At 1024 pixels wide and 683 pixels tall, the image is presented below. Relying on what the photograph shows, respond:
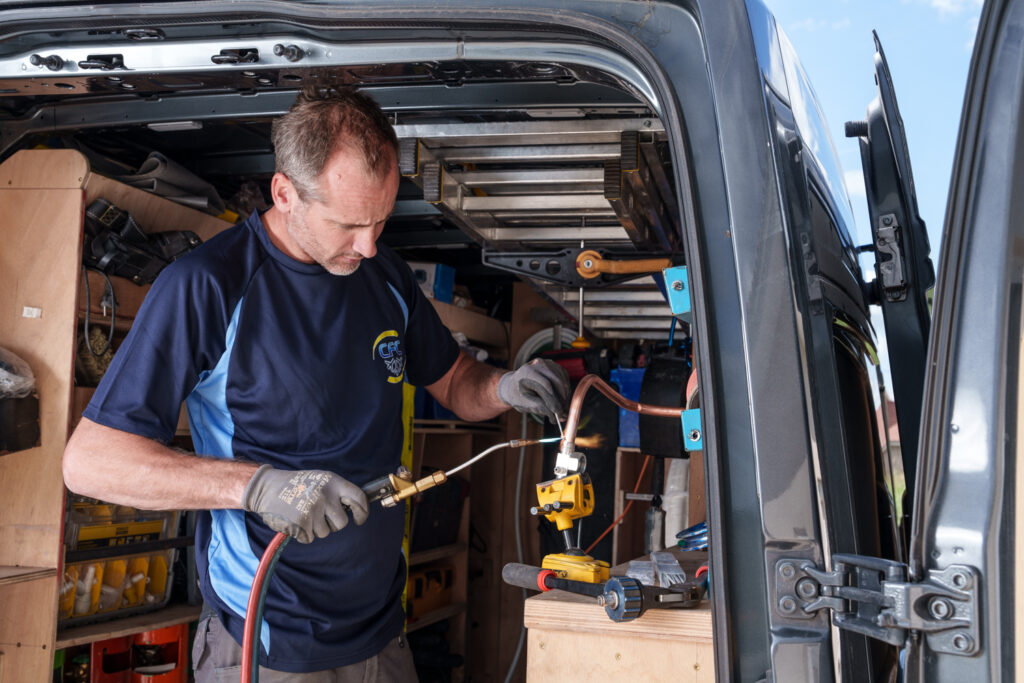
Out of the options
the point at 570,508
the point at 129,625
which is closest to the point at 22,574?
the point at 129,625

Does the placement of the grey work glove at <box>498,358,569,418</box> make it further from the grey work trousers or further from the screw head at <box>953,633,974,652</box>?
the screw head at <box>953,633,974,652</box>

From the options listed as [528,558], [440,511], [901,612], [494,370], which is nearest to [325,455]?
[494,370]

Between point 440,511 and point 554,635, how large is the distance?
12.3 ft

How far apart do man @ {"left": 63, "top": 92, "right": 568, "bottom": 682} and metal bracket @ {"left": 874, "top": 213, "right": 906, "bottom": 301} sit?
2.73ft

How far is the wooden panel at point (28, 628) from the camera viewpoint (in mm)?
3111

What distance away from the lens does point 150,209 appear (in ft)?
12.0

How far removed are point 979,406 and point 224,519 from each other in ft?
5.53

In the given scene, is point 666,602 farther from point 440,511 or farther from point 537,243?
point 440,511

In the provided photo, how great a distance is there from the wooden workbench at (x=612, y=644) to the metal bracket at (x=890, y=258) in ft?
2.22

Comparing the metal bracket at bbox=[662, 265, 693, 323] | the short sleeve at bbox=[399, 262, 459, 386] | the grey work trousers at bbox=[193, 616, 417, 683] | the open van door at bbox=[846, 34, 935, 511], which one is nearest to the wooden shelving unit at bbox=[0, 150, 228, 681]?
the grey work trousers at bbox=[193, 616, 417, 683]

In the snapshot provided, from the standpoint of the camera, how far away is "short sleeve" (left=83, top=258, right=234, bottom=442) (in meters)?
1.92

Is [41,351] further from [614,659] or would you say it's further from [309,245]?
[614,659]

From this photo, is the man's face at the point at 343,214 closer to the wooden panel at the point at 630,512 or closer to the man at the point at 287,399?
the man at the point at 287,399

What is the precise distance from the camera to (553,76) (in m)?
1.65
